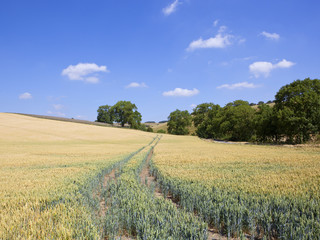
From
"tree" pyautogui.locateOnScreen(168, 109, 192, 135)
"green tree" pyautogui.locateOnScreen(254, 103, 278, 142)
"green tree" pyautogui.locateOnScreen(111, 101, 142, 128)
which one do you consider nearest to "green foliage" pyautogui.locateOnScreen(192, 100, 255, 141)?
"green tree" pyautogui.locateOnScreen(254, 103, 278, 142)

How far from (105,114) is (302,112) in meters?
95.4

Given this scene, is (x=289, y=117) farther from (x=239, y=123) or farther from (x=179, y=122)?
(x=179, y=122)

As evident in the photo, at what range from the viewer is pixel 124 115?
104 m

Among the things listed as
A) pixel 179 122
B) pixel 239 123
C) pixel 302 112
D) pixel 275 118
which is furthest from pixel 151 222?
pixel 179 122

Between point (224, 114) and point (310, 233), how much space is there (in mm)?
74374

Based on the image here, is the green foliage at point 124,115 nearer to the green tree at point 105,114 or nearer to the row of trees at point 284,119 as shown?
the green tree at point 105,114

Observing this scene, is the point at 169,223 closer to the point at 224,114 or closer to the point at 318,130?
the point at 318,130

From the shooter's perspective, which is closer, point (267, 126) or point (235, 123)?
point (267, 126)

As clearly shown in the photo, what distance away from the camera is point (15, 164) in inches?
683

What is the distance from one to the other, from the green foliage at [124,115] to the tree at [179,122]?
18403 mm

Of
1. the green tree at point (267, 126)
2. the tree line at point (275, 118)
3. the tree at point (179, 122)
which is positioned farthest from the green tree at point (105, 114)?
the green tree at point (267, 126)

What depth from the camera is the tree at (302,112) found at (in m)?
40.2

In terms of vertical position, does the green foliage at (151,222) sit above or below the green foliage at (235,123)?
below

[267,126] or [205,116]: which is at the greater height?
[205,116]
